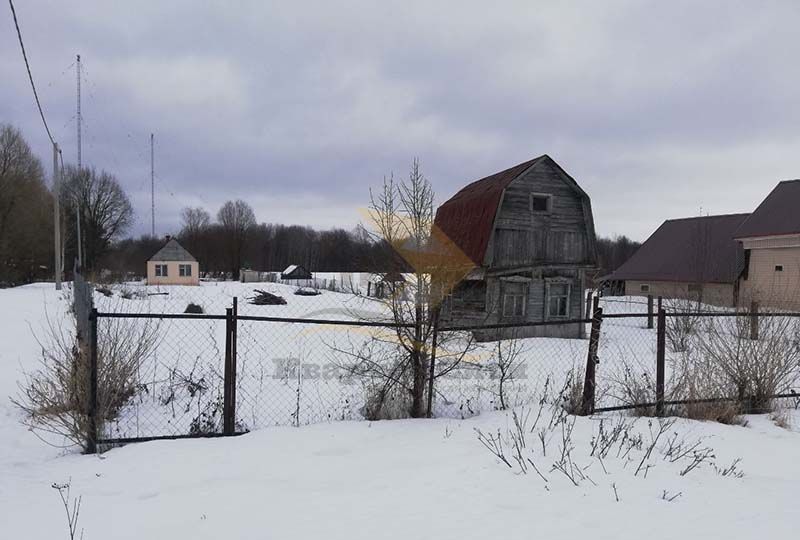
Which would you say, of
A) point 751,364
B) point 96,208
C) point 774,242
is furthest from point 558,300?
point 96,208

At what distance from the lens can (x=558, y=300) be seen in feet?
53.0

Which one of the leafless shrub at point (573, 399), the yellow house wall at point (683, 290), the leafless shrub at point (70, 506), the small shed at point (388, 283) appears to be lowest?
the leafless shrub at point (70, 506)

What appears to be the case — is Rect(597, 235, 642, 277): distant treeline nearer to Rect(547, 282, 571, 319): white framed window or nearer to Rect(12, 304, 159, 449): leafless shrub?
Rect(547, 282, 571, 319): white framed window

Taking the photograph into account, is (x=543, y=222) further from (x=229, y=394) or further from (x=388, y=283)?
(x=229, y=394)

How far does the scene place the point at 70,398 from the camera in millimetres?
4953

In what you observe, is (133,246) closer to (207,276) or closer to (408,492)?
(207,276)

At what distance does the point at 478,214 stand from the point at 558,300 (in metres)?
4.20

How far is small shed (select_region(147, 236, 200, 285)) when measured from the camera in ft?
136

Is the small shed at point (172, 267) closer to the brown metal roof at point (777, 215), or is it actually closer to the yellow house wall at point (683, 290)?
the yellow house wall at point (683, 290)

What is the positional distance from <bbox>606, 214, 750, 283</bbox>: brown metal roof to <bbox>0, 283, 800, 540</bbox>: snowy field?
23555 mm

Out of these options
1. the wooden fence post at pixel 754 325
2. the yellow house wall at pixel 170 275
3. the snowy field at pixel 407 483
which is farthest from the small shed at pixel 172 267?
the wooden fence post at pixel 754 325

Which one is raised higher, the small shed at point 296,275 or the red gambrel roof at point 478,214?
the red gambrel roof at point 478,214

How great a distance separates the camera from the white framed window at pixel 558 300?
15945mm

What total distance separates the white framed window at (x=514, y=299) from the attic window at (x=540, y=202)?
2.56 m
